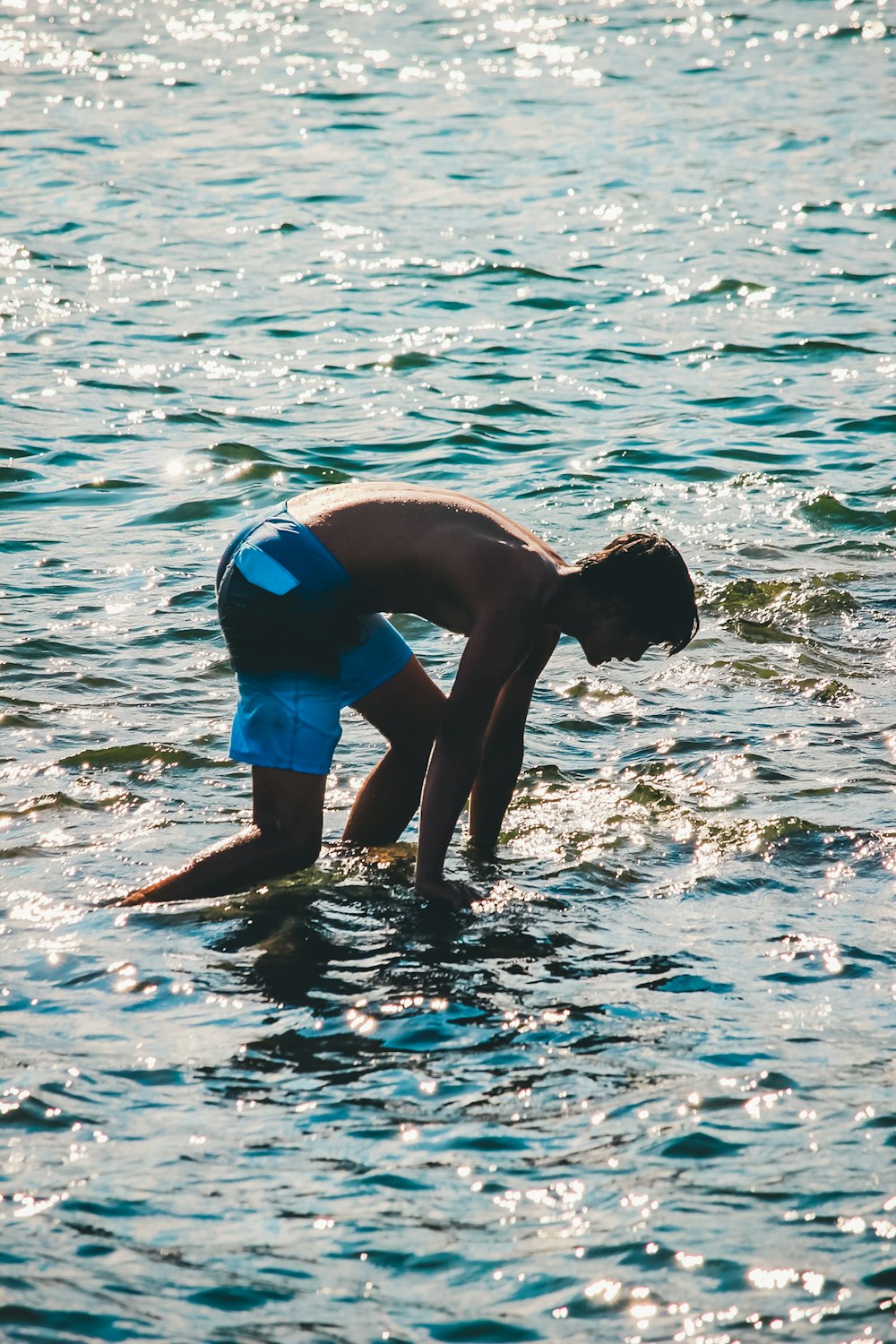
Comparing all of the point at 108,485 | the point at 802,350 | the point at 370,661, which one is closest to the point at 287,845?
the point at 370,661

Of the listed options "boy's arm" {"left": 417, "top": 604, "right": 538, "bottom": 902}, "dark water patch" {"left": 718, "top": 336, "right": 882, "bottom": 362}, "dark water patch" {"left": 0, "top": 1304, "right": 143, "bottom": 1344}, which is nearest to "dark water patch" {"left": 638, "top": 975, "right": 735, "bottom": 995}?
"boy's arm" {"left": 417, "top": 604, "right": 538, "bottom": 902}

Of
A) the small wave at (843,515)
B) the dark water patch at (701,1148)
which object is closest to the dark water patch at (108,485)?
the small wave at (843,515)

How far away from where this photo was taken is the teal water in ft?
12.7

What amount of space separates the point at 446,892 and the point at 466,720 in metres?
0.64

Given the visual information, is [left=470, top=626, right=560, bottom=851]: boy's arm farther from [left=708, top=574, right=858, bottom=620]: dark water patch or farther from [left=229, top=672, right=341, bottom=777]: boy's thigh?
[left=708, top=574, right=858, bottom=620]: dark water patch

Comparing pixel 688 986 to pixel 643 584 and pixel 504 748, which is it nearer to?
pixel 504 748

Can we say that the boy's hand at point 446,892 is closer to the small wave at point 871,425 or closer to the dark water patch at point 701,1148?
the dark water patch at point 701,1148

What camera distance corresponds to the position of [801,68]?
76.1 feet

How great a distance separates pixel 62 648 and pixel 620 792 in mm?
2973

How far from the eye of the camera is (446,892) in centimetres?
528

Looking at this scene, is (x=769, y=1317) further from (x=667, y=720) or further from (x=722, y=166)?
(x=722, y=166)

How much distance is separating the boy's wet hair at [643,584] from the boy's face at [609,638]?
0.02 meters

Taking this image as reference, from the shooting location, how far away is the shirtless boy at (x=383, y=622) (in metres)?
4.98

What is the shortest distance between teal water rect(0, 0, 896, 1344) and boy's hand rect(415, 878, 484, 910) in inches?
4.8
